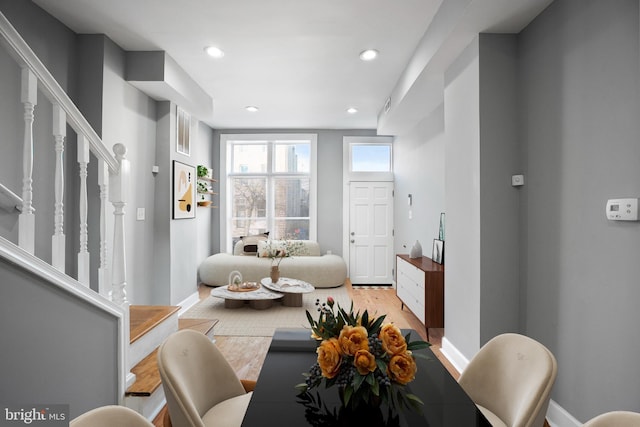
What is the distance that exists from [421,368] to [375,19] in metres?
2.54

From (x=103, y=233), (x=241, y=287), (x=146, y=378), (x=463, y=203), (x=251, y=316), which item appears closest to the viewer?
(x=103, y=233)

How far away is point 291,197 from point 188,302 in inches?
108

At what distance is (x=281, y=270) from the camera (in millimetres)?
5742

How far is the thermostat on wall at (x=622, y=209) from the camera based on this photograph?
1.56 meters

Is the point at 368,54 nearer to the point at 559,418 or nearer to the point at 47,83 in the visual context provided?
the point at 47,83

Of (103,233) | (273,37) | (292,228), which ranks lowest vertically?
(292,228)

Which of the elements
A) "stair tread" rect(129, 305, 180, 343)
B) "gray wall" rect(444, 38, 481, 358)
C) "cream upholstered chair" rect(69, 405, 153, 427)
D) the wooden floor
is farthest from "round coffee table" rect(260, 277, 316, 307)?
"cream upholstered chair" rect(69, 405, 153, 427)

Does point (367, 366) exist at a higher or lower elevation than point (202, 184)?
lower

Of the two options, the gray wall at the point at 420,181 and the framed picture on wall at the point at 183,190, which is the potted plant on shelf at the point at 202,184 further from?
the gray wall at the point at 420,181

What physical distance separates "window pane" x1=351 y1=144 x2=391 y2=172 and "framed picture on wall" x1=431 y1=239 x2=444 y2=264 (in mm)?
2764

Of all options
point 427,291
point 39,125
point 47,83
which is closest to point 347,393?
point 47,83

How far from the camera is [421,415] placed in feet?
3.42

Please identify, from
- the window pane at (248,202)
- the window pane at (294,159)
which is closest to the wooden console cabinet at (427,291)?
the window pane at (294,159)

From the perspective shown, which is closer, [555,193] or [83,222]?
[83,222]
